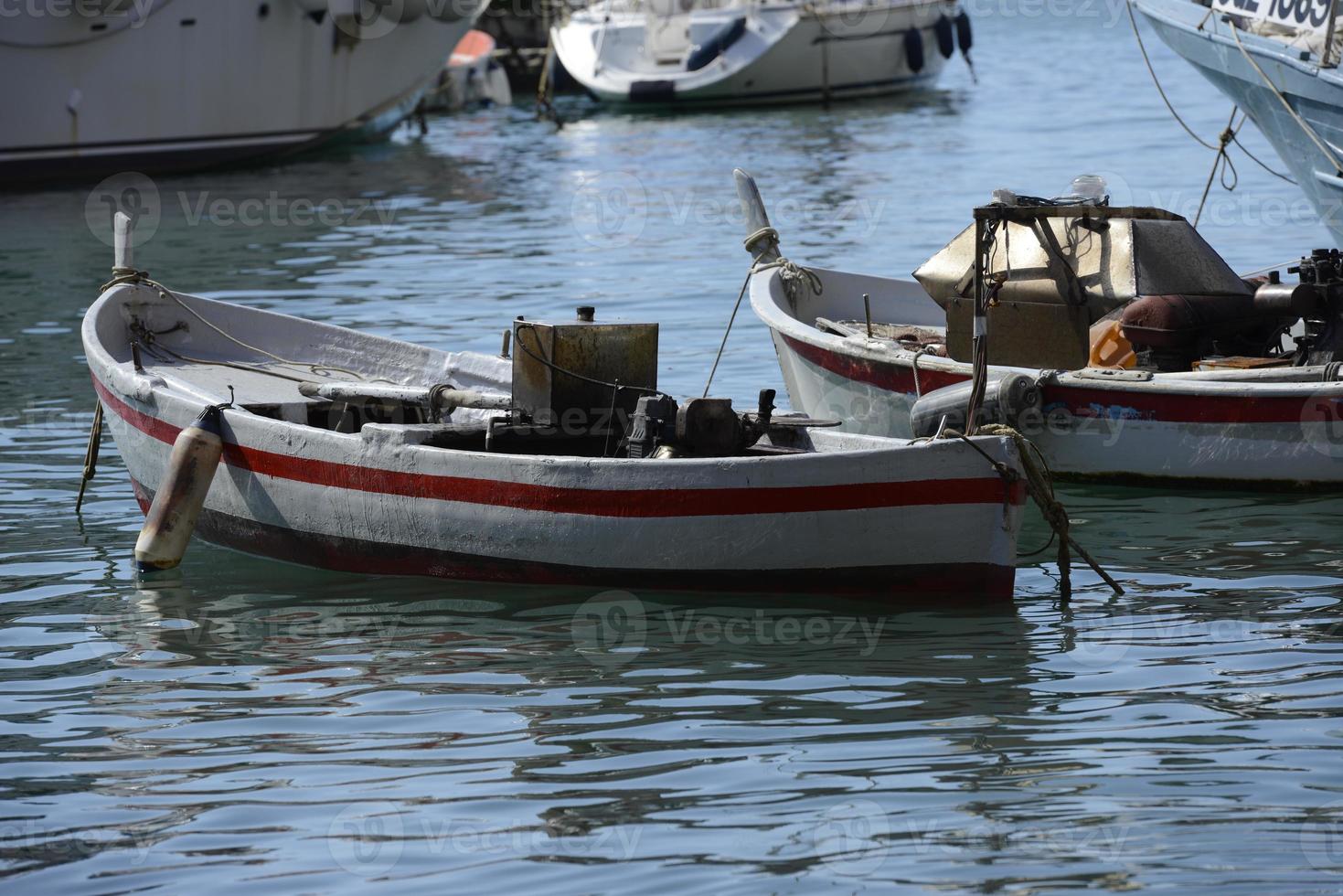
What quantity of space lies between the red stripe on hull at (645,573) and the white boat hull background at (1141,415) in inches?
83.0

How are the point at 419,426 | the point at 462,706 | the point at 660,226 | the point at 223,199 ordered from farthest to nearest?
the point at 223,199 → the point at 660,226 → the point at 419,426 → the point at 462,706

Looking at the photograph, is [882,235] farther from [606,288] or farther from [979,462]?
[979,462]

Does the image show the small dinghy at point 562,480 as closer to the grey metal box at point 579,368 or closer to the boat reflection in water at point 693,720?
the grey metal box at point 579,368

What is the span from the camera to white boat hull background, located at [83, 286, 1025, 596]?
7.79m

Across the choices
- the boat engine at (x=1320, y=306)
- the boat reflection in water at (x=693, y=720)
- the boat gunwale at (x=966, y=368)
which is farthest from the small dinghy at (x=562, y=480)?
the boat engine at (x=1320, y=306)

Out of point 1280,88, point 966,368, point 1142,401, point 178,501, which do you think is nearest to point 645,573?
point 178,501

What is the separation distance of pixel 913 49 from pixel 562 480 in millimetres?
30377

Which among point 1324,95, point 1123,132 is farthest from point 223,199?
point 1324,95

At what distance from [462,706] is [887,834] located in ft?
6.54

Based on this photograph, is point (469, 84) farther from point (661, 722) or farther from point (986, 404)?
point (661, 722)

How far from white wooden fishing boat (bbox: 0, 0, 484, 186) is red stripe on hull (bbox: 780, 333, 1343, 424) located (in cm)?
1704

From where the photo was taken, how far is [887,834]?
5.69m

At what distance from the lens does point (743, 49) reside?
1362 inches

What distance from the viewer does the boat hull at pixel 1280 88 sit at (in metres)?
13.1
